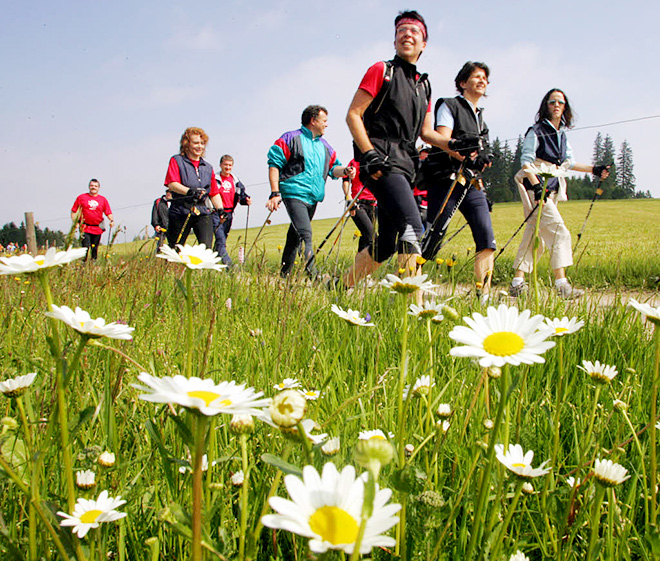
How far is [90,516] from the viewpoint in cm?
71

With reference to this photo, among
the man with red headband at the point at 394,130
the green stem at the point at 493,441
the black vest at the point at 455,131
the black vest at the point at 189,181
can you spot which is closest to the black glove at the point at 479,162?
the black vest at the point at 455,131

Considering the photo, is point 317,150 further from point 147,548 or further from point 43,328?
point 147,548

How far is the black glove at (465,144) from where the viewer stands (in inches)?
161

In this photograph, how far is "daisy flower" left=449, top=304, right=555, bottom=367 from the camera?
0.67m

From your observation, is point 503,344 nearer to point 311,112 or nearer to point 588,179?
point 311,112

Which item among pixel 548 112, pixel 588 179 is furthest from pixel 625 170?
pixel 548 112

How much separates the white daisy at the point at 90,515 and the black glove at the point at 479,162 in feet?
12.5

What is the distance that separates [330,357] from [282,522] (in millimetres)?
1624

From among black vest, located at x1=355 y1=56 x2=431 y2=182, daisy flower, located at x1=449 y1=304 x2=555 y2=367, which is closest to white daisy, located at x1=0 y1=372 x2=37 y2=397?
daisy flower, located at x1=449 y1=304 x2=555 y2=367

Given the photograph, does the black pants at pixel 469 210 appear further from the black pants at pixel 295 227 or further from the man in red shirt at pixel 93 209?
the man in red shirt at pixel 93 209

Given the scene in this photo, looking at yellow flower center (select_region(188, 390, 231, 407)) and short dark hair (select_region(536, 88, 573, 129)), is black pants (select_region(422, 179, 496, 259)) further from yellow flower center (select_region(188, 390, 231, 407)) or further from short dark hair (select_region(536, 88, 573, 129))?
yellow flower center (select_region(188, 390, 231, 407))

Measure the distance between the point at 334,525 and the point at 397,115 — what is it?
3.56 m

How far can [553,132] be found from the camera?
5402 millimetres

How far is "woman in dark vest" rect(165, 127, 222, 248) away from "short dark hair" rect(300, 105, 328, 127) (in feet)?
4.52
